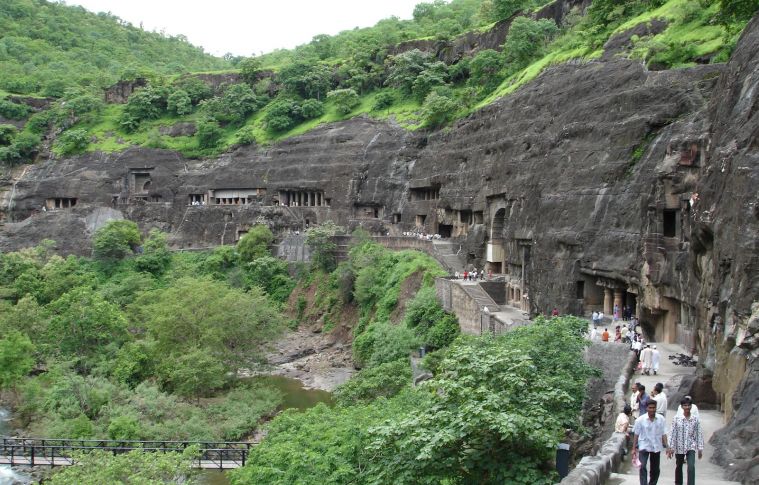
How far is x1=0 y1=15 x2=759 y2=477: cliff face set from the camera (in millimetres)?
16000

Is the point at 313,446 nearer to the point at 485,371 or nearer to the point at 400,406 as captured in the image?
the point at 400,406

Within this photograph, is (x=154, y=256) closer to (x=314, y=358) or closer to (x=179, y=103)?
(x=314, y=358)

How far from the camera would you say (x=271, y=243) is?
5581 cm

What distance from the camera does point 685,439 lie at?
10516 mm

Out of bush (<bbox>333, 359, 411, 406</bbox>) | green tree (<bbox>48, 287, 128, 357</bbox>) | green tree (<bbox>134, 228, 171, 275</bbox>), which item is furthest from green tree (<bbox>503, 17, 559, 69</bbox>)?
green tree (<bbox>48, 287, 128, 357</bbox>)

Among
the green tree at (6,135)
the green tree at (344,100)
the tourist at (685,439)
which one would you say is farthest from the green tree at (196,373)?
the green tree at (6,135)

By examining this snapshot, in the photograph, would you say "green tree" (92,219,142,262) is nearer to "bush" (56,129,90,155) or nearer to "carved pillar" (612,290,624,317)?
"bush" (56,129,90,155)

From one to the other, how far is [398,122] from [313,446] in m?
45.3

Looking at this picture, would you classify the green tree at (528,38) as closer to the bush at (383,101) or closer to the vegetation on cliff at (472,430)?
the bush at (383,101)

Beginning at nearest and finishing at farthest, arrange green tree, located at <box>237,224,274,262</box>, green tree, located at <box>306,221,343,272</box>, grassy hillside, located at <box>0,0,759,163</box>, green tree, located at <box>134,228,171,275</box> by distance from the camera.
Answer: grassy hillside, located at <box>0,0,759,163</box> → green tree, located at <box>306,221,343,272</box> → green tree, located at <box>237,224,274,262</box> → green tree, located at <box>134,228,171,275</box>

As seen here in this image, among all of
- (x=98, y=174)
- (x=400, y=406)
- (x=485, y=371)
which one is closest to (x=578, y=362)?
(x=485, y=371)

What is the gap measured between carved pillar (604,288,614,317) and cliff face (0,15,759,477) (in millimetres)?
88

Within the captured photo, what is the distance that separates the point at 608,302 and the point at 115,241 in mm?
43121

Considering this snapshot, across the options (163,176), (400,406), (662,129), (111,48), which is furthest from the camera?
(111,48)
